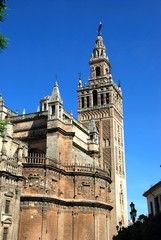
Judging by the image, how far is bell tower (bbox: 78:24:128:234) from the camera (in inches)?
2110

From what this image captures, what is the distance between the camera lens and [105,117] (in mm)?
59000

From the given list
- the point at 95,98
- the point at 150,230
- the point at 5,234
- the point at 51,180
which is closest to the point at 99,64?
the point at 95,98

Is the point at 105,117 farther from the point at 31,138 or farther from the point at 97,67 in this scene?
the point at 31,138

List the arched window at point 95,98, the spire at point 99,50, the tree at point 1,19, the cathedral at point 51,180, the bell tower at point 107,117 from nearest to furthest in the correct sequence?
the tree at point 1,19 < the cathedral at point 51,180 < the bell tower at point 107,117 < the arched window at point 95,98 < the spire at point 99,50

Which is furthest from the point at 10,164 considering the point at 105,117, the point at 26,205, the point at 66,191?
the point at 105,117

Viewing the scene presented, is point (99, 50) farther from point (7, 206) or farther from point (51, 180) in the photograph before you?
point (7, 206)

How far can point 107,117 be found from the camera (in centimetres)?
5884

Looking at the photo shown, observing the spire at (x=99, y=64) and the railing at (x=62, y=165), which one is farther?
the spire at (x=99, y=64)

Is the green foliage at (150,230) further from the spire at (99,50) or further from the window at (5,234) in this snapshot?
the spire at (99,50)

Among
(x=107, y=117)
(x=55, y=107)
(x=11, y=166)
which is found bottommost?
(x=11, y=166)

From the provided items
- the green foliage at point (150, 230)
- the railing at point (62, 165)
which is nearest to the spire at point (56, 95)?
the railing at point (62, 165)

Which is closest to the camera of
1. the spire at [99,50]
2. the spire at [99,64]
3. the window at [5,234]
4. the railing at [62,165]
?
the window at [5,234]

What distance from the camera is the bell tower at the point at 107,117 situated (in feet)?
176

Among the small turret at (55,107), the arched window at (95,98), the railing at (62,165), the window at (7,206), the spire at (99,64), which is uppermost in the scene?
the spire at (99,64)
